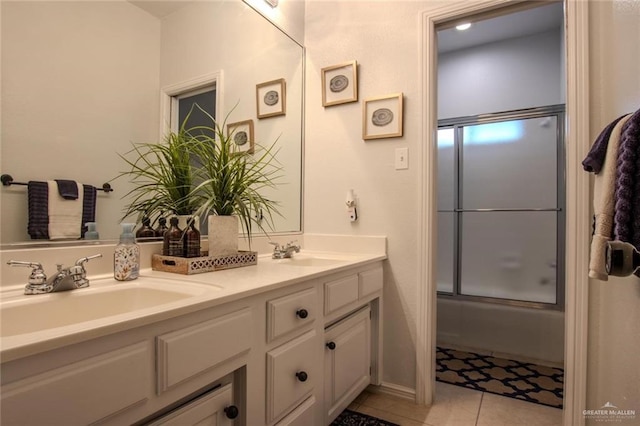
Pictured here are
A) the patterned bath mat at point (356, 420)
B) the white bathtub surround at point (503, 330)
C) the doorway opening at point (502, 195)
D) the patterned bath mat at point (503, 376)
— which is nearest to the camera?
the patterned bath mat at point (356, 420)

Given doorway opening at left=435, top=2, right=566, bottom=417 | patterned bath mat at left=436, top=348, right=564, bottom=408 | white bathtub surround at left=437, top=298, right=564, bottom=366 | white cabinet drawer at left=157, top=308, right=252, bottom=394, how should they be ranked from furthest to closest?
doorway opening at left=435, top=2, right=566, bottom=417
white bathtub surround at left=437, top=298, right=564, bottom=366
patterned bath mat at left=436, top=348, right=564, bottom=408
white cabinet drawer at left=157, top=308, right=252, bottom=394

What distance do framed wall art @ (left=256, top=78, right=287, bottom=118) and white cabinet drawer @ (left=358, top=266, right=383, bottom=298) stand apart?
106 centimetres

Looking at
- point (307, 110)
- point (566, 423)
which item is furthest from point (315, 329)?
point (307, 110)

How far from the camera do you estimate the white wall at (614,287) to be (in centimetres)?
98

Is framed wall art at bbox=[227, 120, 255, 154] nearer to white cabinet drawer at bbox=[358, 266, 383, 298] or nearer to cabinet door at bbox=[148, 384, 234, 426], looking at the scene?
white cabinet drawer at bbox=[358, 266, 383, 298]

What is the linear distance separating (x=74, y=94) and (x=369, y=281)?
1390 mm

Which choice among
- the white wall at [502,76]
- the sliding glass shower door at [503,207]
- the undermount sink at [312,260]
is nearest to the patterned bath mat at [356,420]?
the undermount sink at [312,260]

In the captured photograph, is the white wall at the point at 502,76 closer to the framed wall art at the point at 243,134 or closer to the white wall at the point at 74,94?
the framed wall art at the point at 243,134

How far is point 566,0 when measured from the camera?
150 centimetres

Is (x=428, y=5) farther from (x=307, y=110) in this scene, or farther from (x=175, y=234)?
(x=175, y=234)

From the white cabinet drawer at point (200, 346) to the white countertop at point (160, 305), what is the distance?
0.16ft

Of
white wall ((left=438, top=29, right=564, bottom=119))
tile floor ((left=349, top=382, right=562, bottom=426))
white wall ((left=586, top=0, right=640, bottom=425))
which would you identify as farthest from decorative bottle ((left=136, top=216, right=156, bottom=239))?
white wall ((left=438, top=29, right=564, bottom=119))

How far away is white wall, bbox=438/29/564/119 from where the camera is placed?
274cm

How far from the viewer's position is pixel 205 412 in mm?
813
